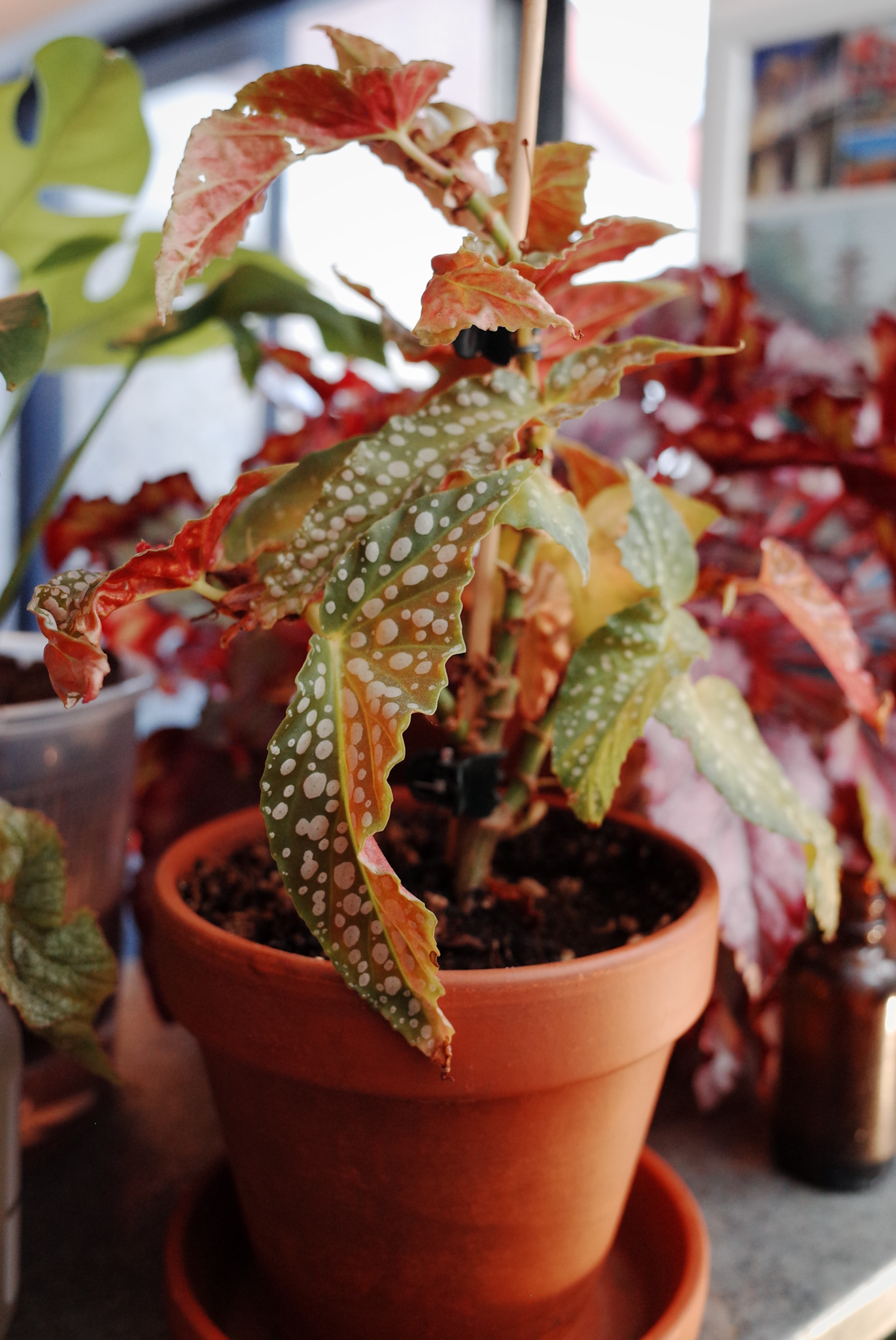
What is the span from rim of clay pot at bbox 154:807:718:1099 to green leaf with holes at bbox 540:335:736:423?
0.69 feet

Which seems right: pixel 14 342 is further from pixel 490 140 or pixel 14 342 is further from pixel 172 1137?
pixel 172 1137

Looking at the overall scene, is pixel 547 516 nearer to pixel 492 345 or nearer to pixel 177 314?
pixel 492 345

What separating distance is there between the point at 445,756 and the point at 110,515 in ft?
1.10

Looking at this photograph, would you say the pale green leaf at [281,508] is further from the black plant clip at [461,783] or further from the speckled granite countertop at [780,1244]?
the speckled granite countertop at [780,1244]

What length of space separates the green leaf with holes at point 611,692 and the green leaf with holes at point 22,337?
240 mm

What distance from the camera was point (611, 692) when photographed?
1.34ft

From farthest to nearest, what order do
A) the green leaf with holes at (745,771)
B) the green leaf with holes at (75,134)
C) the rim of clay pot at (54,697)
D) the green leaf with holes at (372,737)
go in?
the green leaf with holes at (75,134), the rim of clay pot at (54,697), the green leaf with holes at (745,771), the green leaf with holes at (372,737)

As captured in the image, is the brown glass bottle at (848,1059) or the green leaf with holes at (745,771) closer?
the green leaf with holes at (745,771)

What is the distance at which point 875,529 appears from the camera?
69cm

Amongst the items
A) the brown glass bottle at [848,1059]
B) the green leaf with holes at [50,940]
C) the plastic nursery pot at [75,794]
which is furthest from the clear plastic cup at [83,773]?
the brown glass bottle at [848,1059]

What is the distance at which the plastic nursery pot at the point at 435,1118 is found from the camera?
0.36 m

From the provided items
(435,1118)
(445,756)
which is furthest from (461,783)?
(435,1118)

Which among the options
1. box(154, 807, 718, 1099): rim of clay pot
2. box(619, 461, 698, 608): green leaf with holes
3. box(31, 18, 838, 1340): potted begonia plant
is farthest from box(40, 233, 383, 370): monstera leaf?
box(154, 807, 718, 1099): rim of clay pot

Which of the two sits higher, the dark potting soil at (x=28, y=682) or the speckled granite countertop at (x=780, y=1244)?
the dark potting soil at (x=28, y=682)
